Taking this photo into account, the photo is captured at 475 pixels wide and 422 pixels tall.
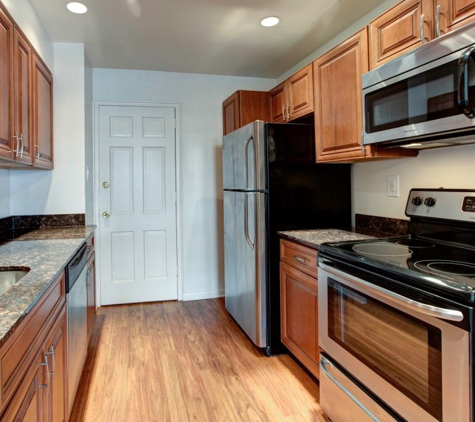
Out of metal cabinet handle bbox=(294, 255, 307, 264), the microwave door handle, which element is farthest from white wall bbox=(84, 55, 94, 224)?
the microwave door handle

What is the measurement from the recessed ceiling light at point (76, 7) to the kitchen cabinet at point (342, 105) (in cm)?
157

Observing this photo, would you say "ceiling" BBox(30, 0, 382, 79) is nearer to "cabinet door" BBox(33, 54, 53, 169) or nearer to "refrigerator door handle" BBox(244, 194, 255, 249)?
"cabinet door" BBox(33, 54, 53, 169)

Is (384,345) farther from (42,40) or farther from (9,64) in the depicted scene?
(42,40)

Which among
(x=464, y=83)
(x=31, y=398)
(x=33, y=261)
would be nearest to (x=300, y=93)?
(x=464, y=83)

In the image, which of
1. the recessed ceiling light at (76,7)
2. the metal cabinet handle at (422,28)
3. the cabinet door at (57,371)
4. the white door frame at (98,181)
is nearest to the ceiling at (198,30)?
the recessed ceiling light at (76,7)

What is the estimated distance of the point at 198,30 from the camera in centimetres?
273

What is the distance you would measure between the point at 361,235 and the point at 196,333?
1578 mm

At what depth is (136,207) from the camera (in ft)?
12.1

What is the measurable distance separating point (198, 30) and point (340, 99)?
1.28 meters

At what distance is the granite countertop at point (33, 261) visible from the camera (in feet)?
3.28

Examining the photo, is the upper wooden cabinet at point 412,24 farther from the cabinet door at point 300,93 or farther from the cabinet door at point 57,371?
the cabinet door at point 57,371

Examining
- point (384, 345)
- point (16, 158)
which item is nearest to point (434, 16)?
point (384, 345)

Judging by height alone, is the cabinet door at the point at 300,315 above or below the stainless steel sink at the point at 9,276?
below

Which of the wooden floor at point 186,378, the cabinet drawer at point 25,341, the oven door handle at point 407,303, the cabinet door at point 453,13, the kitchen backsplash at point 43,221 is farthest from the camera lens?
the kitchen backsplash at point 43,221
